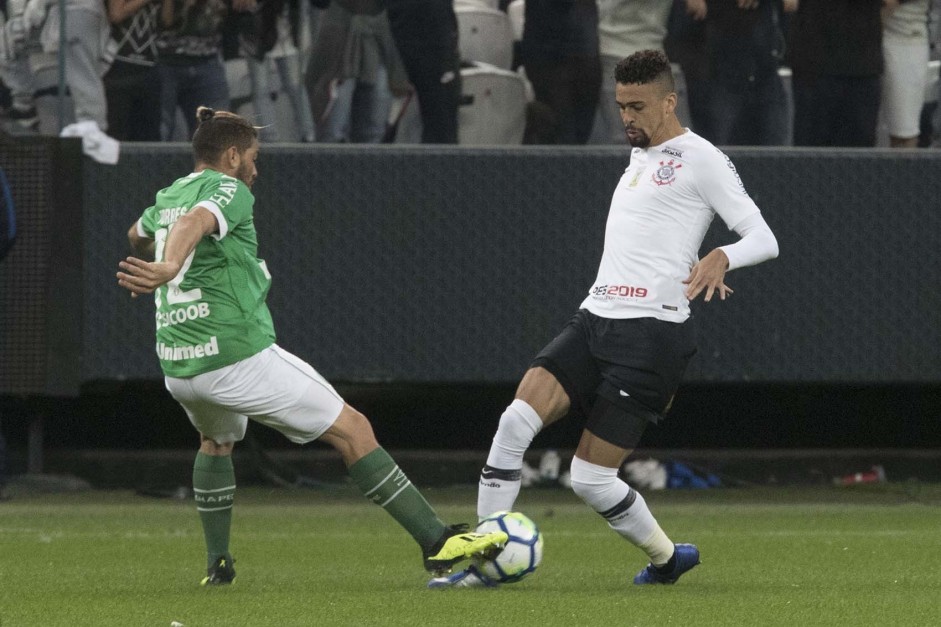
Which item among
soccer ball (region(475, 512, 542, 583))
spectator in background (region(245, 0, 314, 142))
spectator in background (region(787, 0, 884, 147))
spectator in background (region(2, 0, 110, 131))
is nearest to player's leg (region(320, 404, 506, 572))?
soccer ball (region(475, 512, 542, 583))

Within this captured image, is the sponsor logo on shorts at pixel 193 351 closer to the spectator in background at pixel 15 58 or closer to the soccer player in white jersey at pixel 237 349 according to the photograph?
the soccer player in white jersey at pixel 237 349

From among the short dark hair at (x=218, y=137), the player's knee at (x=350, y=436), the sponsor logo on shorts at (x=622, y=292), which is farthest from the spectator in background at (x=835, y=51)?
the player's knee at (x=350, y=436)

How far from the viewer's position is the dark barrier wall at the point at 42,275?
35.1 ft

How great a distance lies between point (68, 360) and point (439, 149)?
270 centimetres

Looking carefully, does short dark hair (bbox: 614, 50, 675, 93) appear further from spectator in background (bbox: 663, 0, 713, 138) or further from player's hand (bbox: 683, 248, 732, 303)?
spectator in background (bbox: 663, 0, 713, 138)

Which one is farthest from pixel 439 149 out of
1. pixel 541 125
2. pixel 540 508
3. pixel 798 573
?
pixel 798 573

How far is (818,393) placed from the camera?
40.8 ft

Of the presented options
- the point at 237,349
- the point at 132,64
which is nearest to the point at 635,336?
the point at 237,349

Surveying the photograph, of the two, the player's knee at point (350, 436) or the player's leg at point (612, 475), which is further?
the player's leg at point (612, 475)

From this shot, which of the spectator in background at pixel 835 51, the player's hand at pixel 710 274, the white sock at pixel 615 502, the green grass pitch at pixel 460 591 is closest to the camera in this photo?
the green grass pitch at pixel 460 591

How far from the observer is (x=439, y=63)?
34.3 feet

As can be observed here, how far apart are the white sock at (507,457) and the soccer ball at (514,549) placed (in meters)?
0.14

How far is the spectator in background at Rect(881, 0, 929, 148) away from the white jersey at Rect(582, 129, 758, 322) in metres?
4.34

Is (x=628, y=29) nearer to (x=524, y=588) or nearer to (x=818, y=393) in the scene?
(x=818, y=393)
